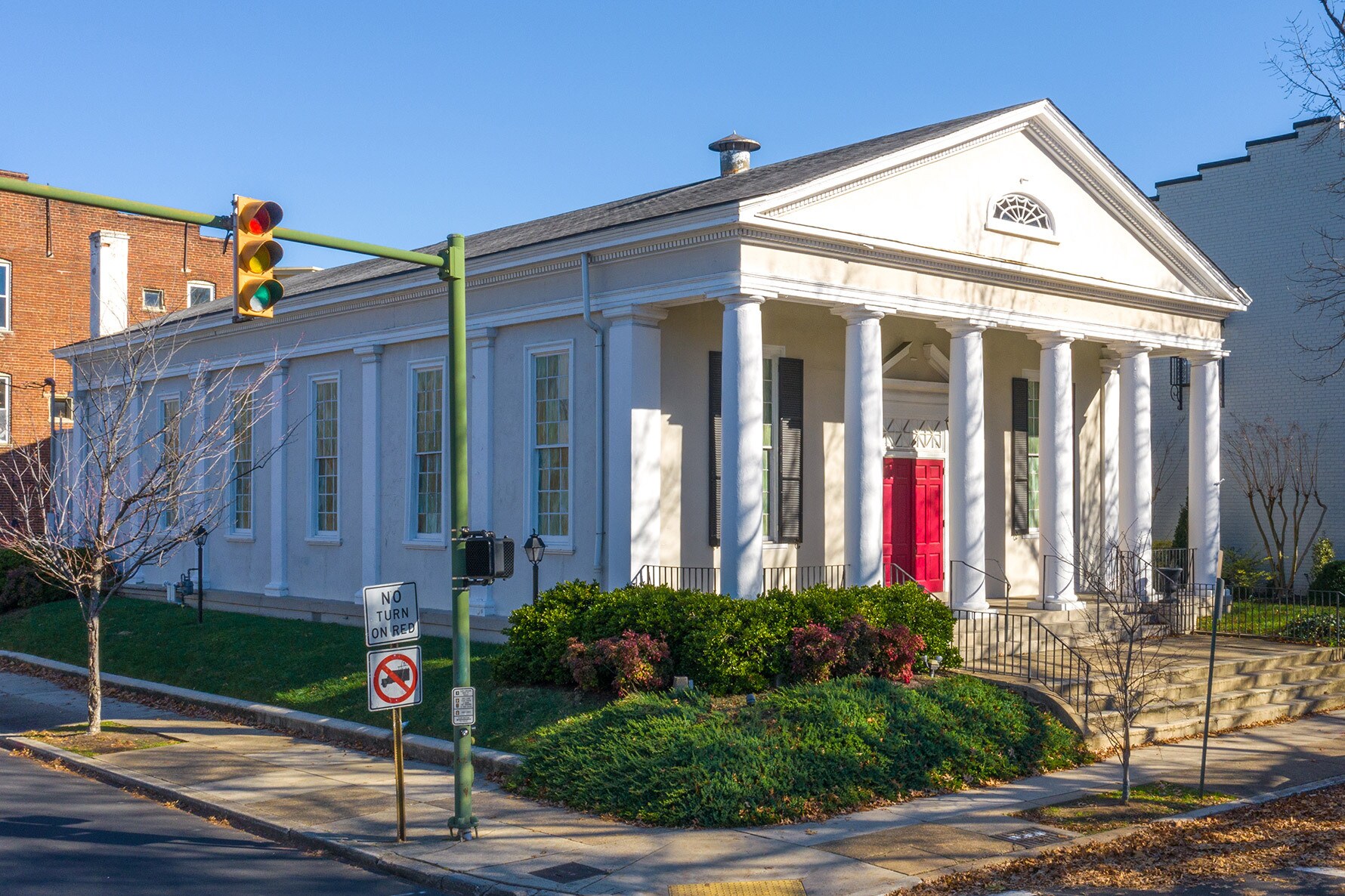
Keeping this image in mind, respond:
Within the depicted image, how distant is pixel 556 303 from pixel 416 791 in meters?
7.96

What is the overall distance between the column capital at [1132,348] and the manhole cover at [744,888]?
47.8ft

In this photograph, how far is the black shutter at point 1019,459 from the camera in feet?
76.1

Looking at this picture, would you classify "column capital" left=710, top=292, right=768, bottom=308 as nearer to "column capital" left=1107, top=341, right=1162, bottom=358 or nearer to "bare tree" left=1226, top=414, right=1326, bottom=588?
"column capital" left=1107, top=341, right=1162, bottom=358

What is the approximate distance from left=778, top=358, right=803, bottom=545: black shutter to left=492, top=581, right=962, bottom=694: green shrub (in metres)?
3.09

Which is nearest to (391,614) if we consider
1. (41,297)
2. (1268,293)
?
(1268,293)

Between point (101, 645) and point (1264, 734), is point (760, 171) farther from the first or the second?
point (101, 645)

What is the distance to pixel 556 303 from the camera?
18.9 m

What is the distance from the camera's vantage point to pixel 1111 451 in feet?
73.0

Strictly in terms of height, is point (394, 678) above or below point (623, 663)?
above

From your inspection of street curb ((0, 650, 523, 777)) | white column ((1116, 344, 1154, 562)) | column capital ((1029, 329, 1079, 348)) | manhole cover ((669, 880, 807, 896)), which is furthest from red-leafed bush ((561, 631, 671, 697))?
white column ((1116, 344, 1154, 562))

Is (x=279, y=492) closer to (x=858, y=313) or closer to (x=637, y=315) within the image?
(x=637, y=315)

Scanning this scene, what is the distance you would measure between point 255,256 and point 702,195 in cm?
1016

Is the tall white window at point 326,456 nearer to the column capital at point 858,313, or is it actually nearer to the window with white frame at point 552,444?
the window with white frame at point 552,444

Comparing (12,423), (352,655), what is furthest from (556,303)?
(12,423)
